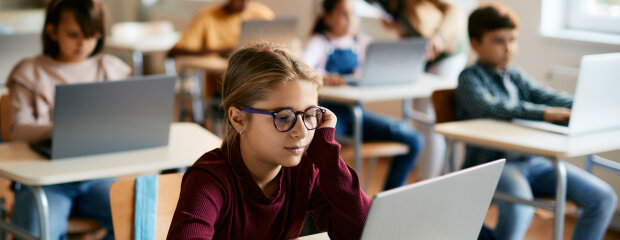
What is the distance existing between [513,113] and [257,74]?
1369 millimetres

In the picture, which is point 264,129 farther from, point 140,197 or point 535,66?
point 535,66

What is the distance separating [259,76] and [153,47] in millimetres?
3418

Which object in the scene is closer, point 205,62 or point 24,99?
point 24,99

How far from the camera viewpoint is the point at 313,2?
4906mm

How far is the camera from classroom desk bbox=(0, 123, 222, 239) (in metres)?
1.85

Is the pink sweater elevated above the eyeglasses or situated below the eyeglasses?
below

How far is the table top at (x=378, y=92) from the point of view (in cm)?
289

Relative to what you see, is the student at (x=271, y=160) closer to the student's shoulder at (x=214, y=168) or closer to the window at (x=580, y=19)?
the student's shoulder at (x=214, y=168)

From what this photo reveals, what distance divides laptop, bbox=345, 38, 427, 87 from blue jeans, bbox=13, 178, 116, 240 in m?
1.31

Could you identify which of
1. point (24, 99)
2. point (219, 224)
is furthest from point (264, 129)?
point (24, 99)

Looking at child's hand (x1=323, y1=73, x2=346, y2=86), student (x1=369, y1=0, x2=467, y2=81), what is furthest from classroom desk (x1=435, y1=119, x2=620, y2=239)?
student (x1=369, y1=0, x2=467, y2=81)

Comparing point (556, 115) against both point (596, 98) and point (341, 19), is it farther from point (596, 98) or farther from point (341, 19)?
point (341, 19)

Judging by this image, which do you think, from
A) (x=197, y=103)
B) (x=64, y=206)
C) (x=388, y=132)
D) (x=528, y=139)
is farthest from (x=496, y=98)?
(x=197, y=103)

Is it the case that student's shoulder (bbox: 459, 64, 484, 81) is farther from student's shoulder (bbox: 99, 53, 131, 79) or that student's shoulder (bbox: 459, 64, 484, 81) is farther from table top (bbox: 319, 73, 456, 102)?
student's shoulder (bbox: 99, 53, 131, 79)
